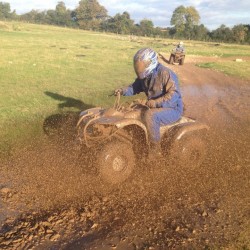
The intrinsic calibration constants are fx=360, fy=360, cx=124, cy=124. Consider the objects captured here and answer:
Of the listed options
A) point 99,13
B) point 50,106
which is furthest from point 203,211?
point 99,13

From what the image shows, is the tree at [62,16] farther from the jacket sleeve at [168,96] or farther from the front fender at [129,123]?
the front fender at [129,123]

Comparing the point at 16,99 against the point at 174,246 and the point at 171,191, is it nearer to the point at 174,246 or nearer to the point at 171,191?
the point at 171,191

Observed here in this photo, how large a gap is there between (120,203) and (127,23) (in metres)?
101

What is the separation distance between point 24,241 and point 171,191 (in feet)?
8.36

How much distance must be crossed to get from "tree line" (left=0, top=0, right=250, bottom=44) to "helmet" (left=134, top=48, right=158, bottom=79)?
68.8m

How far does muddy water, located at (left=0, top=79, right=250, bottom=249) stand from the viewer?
4.67 metres

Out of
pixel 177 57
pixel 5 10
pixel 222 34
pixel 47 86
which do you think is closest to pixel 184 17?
pixel 222 34

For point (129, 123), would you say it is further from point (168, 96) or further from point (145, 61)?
point (145, 61)

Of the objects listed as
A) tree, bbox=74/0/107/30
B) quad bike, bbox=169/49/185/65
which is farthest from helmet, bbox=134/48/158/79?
tree, bbox=74/0/107/30

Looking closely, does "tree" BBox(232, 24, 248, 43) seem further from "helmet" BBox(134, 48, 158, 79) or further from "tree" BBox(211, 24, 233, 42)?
"helmet" BBox(134, 48, 158, 79)

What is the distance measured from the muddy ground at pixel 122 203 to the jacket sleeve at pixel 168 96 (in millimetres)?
1081

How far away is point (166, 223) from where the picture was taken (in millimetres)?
5051

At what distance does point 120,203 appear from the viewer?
5613mm

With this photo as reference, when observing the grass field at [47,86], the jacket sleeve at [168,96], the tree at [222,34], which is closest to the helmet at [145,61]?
the jacket sleeve at [168,96]
